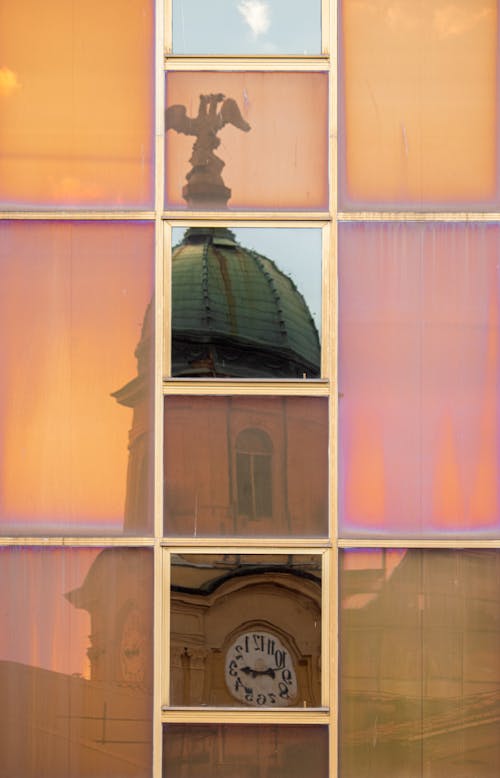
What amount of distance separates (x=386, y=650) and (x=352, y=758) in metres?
0.99

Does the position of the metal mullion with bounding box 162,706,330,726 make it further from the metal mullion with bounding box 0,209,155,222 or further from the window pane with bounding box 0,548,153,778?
the metal mullion with bounding box 0,209,155,222

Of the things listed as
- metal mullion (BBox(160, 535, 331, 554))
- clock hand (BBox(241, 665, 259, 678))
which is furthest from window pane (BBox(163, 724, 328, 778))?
metal mullion (BBox(160, 535, 331, 554))

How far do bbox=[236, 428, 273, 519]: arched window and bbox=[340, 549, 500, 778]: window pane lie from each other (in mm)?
910

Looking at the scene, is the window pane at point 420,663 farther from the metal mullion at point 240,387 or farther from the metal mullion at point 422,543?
the metal mullion at point 240,387

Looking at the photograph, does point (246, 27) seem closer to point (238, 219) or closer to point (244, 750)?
point (238, 219)

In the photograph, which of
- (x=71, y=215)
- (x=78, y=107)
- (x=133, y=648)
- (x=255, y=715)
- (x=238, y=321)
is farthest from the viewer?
(x=78, y=107)

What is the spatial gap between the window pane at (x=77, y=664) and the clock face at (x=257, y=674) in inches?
30.3

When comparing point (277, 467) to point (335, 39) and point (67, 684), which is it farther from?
point (335, 39)

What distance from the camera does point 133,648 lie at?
986 centimetres

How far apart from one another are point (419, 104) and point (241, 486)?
3845 mm

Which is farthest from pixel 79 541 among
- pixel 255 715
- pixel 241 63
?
pixel 241 63

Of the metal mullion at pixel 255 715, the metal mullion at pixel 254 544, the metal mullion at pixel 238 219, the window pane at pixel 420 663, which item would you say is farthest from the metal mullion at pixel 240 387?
the metal mullion at pixel 255 715

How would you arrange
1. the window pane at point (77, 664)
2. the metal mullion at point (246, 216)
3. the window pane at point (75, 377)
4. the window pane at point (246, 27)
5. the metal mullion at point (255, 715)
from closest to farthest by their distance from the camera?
the metal mullion at point (255, 715) → the window pane at point (77, 664) → the window pane at point (75, 377) → the metal mullion at point (246, 216) → the window pane at point (246, 27)

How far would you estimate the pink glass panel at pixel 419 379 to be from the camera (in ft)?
32.6
